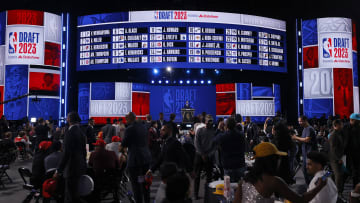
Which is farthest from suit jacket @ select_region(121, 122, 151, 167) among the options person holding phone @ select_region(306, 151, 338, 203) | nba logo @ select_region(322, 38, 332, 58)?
nba logo @ select_region(322, 38, 332, 58)

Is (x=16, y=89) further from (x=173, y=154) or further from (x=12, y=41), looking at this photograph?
(x=173, y=154)

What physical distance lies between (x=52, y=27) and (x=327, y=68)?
21819mm

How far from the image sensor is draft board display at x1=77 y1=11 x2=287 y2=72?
797 inches

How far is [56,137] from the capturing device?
1038 centimetres

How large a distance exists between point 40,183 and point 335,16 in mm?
26873

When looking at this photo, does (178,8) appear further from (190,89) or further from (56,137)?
(56,137)

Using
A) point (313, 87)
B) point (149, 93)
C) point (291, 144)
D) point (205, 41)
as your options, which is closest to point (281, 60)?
point (313, 87)

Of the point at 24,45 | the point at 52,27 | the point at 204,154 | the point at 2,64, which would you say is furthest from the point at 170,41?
the point at 204,154

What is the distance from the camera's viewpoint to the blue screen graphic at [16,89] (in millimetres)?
22250

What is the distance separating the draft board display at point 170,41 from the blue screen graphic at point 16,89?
4.88m

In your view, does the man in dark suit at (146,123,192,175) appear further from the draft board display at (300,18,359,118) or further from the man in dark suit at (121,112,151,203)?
the draft board display at (300,18,359,118)

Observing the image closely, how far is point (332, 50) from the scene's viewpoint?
78.9ft

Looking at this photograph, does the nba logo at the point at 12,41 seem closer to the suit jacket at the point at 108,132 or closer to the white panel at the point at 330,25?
the suit jacket at the point at 108,132

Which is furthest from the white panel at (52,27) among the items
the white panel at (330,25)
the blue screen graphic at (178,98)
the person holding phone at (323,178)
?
the person holding phone at (323,178)
